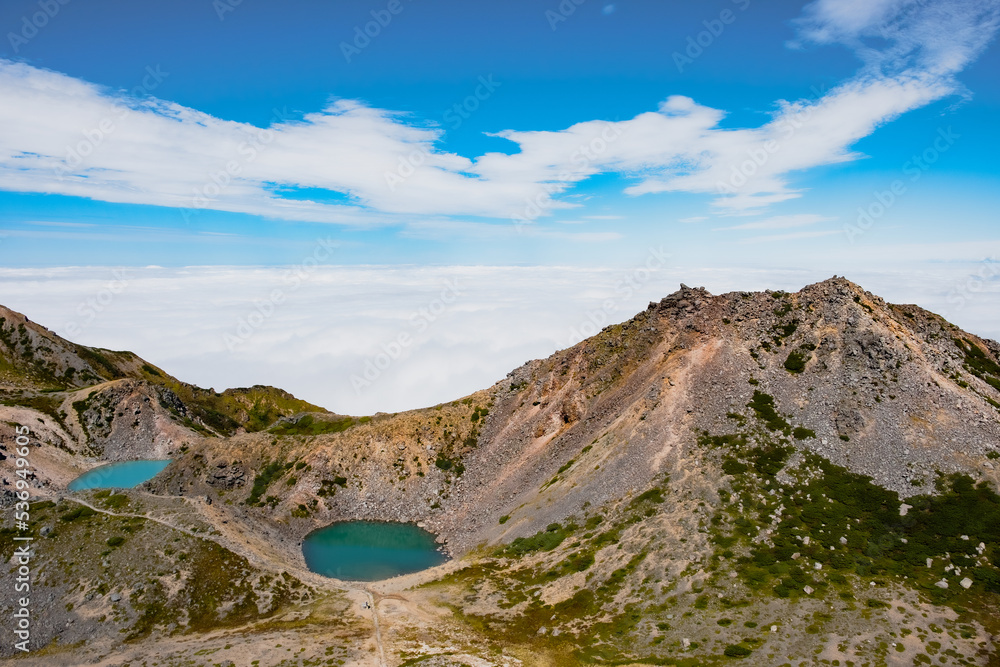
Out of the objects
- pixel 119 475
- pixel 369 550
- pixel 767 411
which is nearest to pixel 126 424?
pixel 119 475

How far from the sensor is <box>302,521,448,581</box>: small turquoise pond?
91.2 meters

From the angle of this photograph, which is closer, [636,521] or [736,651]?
[736,651]

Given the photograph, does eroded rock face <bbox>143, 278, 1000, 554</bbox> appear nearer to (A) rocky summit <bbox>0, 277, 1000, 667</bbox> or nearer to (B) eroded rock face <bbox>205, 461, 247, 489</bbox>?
(B) eroded rock face <bbox>205, 461, 247, 489</bbox>

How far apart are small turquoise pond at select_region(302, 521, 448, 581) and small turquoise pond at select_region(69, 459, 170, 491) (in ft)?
229

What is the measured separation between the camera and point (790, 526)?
70688 mm

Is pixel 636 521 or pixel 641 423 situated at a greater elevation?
pixel 641 423

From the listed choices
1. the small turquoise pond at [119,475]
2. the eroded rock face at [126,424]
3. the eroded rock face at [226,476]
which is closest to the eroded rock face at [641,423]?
the eroded rock face at [226,476]

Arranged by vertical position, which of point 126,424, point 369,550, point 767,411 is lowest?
point 369,550

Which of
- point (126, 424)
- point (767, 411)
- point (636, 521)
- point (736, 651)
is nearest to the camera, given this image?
point (736, 651)

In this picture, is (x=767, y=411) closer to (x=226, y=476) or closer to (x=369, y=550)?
(x=369, y=550)

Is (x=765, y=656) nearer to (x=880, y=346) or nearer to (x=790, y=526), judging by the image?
(x=790, y=526)

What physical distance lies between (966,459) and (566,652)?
61.5 meters

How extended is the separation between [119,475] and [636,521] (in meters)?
151

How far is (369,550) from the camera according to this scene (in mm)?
100438
